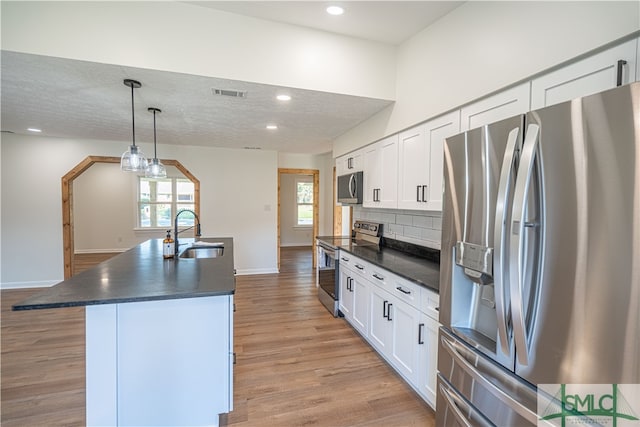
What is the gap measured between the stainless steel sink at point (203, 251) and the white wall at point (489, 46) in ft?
7.57

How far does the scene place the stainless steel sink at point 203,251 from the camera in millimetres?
3311

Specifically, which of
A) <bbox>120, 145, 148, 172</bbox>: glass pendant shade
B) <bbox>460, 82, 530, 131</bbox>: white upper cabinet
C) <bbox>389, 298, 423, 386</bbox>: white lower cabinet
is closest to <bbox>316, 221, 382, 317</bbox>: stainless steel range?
<bbox>389, 298, 423, 386</bbox>: white lower cabinet

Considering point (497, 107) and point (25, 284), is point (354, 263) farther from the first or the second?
point (25, 284)

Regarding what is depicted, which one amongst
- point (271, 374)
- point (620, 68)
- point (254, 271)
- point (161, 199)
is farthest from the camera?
point (161, 199)

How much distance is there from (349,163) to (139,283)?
3.07 m

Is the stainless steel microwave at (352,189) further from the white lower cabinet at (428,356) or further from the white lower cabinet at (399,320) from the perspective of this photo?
the white lower cabinet at (428,356)

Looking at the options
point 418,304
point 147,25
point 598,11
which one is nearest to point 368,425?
point 418,304

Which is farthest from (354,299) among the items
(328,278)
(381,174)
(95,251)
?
(95,251)

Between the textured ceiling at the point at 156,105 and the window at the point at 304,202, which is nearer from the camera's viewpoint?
the textured ceiling at the point at 156,105

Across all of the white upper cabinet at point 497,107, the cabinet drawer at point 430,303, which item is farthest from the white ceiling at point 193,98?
the cabinet drawer at point 430,303

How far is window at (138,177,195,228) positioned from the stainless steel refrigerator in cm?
822

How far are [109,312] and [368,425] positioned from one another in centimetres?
173

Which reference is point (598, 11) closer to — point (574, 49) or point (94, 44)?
point (574, 49)

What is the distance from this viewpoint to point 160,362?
1.75 metres
